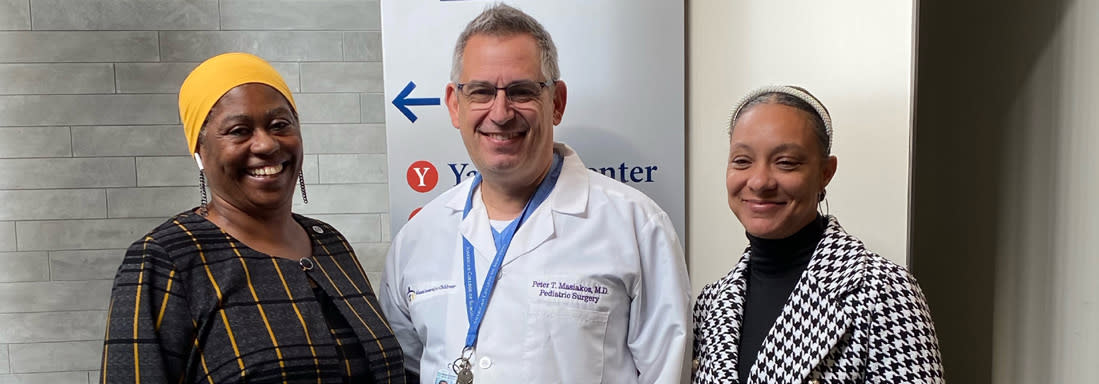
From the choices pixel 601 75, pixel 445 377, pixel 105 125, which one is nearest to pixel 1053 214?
pixel 601 75

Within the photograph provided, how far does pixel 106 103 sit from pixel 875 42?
3.30m

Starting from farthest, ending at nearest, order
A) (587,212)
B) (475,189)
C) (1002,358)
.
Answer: (1002,358) < (475,189) < (587,212)

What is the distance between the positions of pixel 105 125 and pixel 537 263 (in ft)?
9.03

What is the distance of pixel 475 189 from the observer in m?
1.92

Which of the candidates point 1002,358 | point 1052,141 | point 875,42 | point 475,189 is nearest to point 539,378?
point 475,189

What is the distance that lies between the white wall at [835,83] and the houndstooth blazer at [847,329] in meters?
0.46

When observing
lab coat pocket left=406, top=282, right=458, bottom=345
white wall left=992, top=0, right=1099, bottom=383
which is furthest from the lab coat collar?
white wall left=992, top=0, right=1099, bottom=383

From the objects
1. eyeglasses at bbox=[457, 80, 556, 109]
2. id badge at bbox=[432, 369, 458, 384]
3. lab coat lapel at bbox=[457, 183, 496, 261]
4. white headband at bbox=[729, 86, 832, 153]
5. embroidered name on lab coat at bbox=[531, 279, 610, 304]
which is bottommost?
id badge at bbox=[432, 369, 458, 384]

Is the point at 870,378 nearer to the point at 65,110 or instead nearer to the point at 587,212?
the point at 587,212

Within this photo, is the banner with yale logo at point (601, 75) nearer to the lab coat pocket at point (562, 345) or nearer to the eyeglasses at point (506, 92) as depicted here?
the eyeglasses at point (506, 92)

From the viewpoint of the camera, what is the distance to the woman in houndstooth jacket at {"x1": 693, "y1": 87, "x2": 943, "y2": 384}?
127 cm

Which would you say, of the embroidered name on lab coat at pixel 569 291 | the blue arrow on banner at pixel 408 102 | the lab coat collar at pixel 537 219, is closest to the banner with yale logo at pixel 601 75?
the blue arrow on banner at pixel 408 102

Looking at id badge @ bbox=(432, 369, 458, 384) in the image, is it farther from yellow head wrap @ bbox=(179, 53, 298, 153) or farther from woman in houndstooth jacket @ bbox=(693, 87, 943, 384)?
yellow head wrap @ bbox=(179, 53, 298, 153)

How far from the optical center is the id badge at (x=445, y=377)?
5.65 ft
